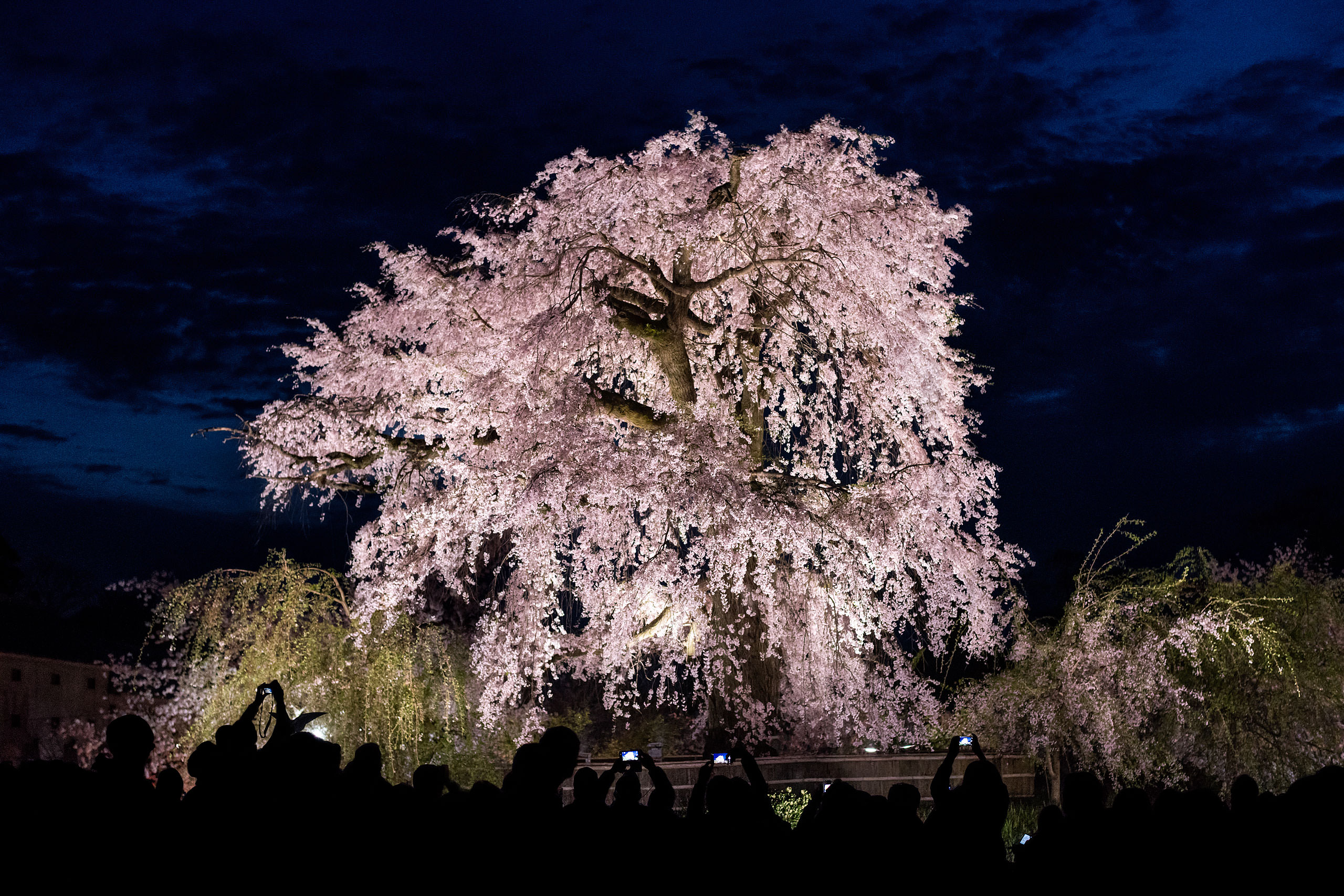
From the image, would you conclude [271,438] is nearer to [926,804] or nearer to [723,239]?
[723,239]

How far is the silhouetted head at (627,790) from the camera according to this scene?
388cm

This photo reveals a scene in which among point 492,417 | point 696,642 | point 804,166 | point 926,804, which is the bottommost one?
point 926,804

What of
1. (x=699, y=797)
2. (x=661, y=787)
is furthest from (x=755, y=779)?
(x=661, y=787)

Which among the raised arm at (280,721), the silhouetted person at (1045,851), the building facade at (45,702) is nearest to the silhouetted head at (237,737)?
the raised arm at (280,721)

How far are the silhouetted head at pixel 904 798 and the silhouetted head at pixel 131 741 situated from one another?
2669mm

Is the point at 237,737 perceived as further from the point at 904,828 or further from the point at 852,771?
the point at 852,771

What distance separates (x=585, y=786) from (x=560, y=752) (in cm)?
37

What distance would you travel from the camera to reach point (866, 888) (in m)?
3.33

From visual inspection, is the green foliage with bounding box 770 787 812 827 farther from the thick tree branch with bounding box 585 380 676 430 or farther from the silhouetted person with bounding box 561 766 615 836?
the silhouetted person with bounding box 561 766 615 836

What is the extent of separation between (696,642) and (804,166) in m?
6.49

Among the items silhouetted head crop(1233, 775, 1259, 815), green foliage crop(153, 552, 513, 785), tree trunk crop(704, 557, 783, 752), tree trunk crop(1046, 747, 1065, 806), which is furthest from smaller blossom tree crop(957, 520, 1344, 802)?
silhouetted head crop(1233, 775, 1259, 815)

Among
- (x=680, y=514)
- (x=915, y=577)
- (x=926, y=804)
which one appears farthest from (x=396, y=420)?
(x=926, y=804)

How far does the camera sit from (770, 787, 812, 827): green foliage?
38.7ft

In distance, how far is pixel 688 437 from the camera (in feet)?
40.6
